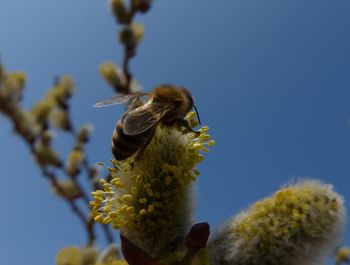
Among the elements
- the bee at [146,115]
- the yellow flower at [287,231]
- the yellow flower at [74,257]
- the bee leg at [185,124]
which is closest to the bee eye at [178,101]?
the bee at [146,115]

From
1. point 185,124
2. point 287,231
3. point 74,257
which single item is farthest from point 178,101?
point 74,257

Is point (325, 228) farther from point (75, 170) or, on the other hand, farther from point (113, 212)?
point (75, 170)

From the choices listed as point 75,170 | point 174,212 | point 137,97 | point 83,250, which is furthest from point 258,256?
point 75,170

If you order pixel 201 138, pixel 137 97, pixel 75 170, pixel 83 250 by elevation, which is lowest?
pixel 201 138

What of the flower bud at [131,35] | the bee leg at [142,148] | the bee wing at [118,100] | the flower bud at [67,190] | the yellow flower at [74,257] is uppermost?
the flower bud at [131,35]

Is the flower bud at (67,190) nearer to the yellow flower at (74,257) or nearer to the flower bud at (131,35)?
the flower bud at (131,35)

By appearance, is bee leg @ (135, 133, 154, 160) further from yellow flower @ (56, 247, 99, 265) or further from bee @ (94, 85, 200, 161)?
yellow flower @ (56, 247, 99, 265)
